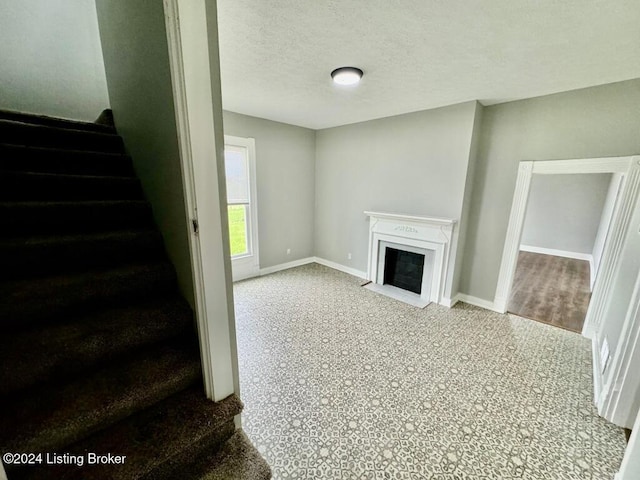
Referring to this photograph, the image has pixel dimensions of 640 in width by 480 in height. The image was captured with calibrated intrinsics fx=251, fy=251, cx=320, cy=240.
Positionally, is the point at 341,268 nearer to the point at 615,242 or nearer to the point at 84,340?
the point at 615,242

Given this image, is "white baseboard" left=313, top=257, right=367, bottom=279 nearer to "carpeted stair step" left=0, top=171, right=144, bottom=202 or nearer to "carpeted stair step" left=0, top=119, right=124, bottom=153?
"carpeted stair step" left=0, top=171, right=144, bottom=202

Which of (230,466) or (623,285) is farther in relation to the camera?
(623,285)

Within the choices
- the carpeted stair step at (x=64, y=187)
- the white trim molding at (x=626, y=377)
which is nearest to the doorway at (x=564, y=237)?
the white trim molding at (x=626, y=377)

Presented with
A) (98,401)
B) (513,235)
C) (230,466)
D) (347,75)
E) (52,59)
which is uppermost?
(52,59)

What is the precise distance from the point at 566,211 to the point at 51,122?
857cm

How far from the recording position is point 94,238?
1.46 meters

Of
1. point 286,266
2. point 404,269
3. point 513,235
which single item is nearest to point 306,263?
point 286,266

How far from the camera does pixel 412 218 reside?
3.42m

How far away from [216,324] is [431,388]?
5.86 feet

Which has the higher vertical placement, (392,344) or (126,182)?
(126,182)

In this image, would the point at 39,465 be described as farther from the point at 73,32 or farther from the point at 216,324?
the point at 73,32

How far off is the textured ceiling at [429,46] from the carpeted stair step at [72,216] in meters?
1.34

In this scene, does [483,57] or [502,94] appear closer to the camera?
[483,57]

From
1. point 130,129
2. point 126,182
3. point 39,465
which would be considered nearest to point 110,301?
point 39,465
